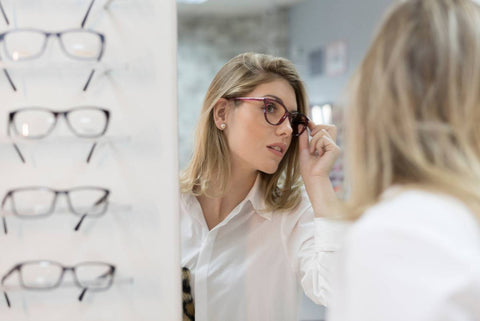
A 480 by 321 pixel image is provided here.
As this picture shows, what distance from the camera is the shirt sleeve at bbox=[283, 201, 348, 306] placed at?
1.04 meters

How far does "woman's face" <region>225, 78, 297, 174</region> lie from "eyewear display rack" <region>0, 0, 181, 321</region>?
321 millimetres

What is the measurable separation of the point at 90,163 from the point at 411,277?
55 centimetres

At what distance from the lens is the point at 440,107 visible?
20.4 inches

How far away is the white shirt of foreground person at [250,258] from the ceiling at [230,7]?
244 centimetres

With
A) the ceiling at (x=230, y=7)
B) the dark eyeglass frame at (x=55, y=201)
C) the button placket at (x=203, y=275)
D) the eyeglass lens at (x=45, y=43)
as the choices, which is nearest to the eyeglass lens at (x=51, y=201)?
the dark eyeglass frame at (x=55, y=201)

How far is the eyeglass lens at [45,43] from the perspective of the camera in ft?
2.75

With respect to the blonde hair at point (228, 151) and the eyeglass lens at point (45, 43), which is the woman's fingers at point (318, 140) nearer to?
the blonde hair at point (228, 151)

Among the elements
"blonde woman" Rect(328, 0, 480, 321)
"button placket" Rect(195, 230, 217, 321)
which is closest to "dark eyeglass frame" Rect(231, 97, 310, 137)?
"button placket" Rect(195, 230, 217, 321)

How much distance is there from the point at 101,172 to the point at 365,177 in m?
0.45

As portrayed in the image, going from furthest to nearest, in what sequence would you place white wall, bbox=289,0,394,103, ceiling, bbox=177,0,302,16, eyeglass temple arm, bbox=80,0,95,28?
ceiling, bbox=177,0,302,16
white wall, bbox=289,0,394,103
eyeglass temple arm, bbox=80,0,95,28

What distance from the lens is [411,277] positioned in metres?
0.45

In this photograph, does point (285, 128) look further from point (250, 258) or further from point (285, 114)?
point (250, 258)

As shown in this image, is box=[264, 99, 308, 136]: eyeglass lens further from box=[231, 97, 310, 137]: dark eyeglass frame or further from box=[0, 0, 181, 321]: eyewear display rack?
box=[0, 0, 181, 321]: eyewear display rack

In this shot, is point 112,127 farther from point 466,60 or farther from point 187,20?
point 187,20
